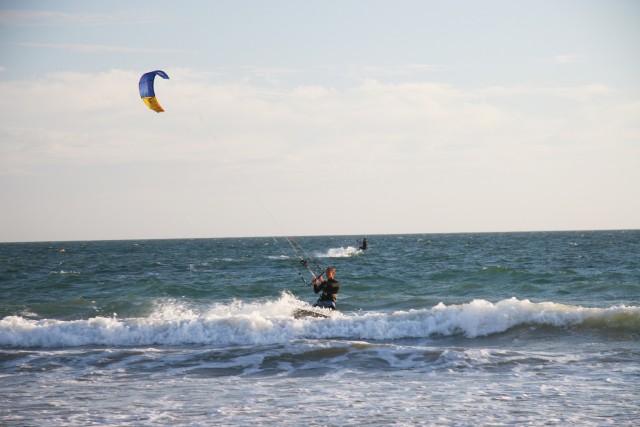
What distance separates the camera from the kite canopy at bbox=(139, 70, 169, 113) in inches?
637

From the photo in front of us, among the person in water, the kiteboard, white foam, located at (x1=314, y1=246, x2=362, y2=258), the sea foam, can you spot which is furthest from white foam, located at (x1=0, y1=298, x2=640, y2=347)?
white foam, located at (x1=314, y1=246, x2=362, y2=258)

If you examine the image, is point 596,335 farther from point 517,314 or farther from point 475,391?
point 475,391

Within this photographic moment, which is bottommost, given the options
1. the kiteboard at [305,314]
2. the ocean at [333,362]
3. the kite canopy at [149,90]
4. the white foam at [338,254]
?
the ocean at [333,362]

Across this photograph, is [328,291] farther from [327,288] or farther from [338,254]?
[338,254]

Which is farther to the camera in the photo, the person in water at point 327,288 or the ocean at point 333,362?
the person in water at point 327,288

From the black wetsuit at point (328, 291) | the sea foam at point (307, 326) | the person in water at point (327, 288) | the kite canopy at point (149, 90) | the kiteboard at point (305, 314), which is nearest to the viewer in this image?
the kite canopy at point (149, 90)

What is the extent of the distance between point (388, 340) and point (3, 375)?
337 inches

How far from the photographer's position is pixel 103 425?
29.8ft

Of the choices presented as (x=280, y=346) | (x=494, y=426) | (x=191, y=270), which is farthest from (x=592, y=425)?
(x=191, y=270)

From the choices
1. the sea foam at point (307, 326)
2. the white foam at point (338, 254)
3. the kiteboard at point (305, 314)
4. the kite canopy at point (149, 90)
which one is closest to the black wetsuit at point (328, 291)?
the kiteboard at point (305, 314)

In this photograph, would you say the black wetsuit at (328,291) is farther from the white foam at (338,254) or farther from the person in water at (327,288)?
the white foam at (338,254)

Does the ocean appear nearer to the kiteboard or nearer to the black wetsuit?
the kiteboard

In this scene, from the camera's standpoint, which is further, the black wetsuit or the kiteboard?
the kiteboard

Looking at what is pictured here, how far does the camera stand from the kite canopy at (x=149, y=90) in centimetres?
1617
